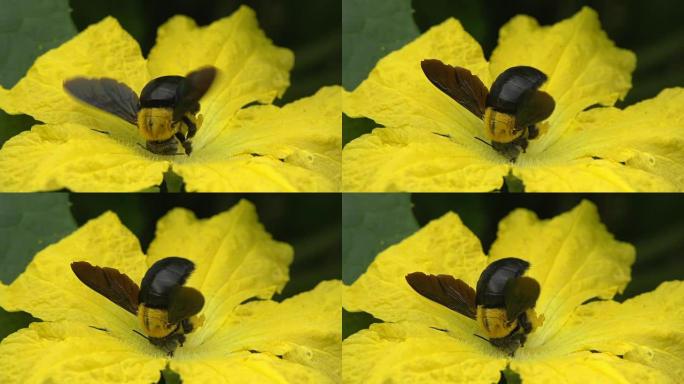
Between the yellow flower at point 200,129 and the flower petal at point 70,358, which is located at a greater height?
the yellow flower at point 200,129

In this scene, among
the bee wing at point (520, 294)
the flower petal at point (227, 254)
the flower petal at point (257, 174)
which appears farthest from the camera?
the flower petal at point (227, 254)

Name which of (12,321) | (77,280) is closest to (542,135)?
(77,280)

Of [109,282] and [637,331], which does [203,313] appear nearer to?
[109,282]

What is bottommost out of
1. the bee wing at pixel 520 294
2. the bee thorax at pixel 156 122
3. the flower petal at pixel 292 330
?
the flower petal at pixel 292 330

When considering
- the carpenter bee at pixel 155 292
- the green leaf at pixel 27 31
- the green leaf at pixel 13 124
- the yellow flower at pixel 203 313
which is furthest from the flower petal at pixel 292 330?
the green leaf at pixel 27 31

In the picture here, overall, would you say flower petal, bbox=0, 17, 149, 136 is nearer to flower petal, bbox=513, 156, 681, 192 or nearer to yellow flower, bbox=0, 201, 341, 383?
yellow flower, bbox=0, 201, 341, 383

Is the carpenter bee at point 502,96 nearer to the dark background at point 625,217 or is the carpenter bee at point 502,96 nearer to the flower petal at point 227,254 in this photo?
the dark background at point 625,217

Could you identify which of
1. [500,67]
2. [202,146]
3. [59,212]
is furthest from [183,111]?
[500,67]

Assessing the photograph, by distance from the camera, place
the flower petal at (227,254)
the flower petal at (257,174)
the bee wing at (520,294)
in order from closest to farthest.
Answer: the bee wing at (520,294), the flower petal at (257,174), the flower petal at (227,254)
